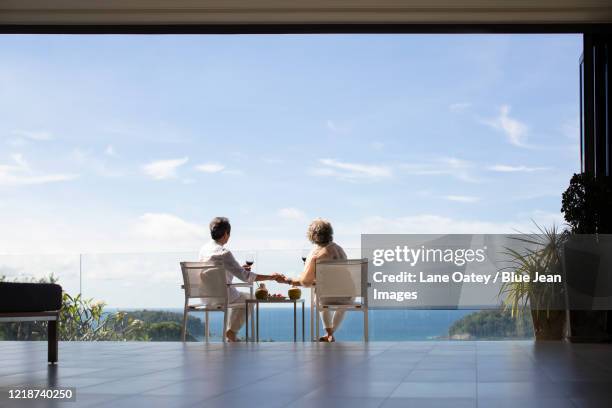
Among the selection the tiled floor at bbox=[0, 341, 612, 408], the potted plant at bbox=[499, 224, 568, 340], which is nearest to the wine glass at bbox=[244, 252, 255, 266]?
the tiled floor at bbox=[0, 341, 612, 408]

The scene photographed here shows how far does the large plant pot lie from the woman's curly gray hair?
1756 millimetres

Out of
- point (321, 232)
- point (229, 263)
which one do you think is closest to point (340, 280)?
point (321, 232)

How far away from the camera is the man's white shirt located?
736 cm

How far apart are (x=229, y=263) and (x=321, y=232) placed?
Answer: 2.65 ft

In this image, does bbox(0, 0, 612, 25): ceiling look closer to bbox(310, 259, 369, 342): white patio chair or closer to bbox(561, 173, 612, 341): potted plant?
bbox(561, 173, 612, 341): potted plant

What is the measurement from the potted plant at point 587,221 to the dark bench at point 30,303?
4.01 m

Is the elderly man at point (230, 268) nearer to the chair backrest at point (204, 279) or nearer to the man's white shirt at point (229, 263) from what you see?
the man's white shirt at point (229, 263)

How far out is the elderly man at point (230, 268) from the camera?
738 cm

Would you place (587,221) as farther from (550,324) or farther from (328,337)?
(328,337)

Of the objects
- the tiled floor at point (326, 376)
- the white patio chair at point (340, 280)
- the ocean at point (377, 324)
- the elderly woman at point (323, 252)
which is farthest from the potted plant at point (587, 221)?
the elderly woman at point (323, 252)

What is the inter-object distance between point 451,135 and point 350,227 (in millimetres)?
3553

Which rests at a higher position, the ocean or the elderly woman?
the elderly woman

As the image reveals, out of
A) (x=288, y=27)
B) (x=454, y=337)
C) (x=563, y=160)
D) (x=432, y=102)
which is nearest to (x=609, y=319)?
(x=454, y=337)

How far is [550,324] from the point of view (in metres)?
7.11
